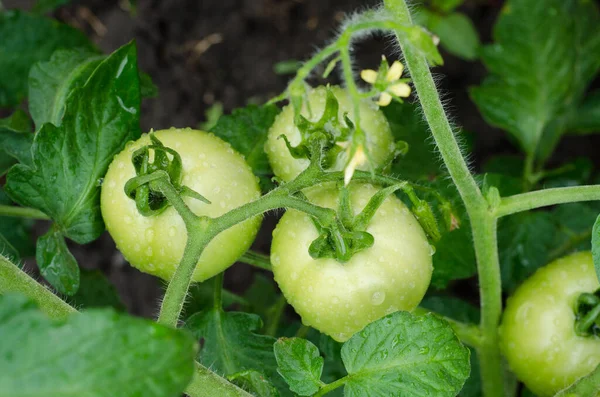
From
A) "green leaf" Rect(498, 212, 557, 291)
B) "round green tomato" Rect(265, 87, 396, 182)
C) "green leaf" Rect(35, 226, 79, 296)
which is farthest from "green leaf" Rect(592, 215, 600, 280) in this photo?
"green leaf" Rect(35, 226, 79, 296)

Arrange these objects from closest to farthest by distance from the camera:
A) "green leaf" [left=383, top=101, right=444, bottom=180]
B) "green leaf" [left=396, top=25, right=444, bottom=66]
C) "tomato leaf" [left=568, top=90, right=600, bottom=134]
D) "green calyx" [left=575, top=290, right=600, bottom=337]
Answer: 1. "green leaf" [left=396, top=25, right=444, bottom=66]
2. "green calyx" [left=575, top=290, right=600, bottom=337]
3. "green leaf" [left=383, top=101, right=444, bottom=180]
4. "tomato leaf" [left=568, top=90, right=600, bottom=134]

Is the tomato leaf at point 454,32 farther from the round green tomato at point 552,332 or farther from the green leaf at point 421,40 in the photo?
the green leaf at point 421,40

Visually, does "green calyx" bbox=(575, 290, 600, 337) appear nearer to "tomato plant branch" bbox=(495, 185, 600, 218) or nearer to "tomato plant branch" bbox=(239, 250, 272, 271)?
"tomato plant branch" bbox=(495, 185, 600, 218)

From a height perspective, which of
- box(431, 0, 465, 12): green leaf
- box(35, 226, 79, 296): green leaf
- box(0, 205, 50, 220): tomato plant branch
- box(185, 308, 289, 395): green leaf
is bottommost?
box(185, 308, 289, 395): green leaf

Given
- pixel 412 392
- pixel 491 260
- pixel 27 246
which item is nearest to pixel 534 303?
pixel 491 260

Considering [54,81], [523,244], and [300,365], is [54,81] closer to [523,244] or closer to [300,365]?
[300,365]

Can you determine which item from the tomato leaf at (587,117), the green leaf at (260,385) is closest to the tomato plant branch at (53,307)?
the green leaf at (260,385)

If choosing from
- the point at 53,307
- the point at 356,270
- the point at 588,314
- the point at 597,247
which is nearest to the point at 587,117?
the point at 588,314
